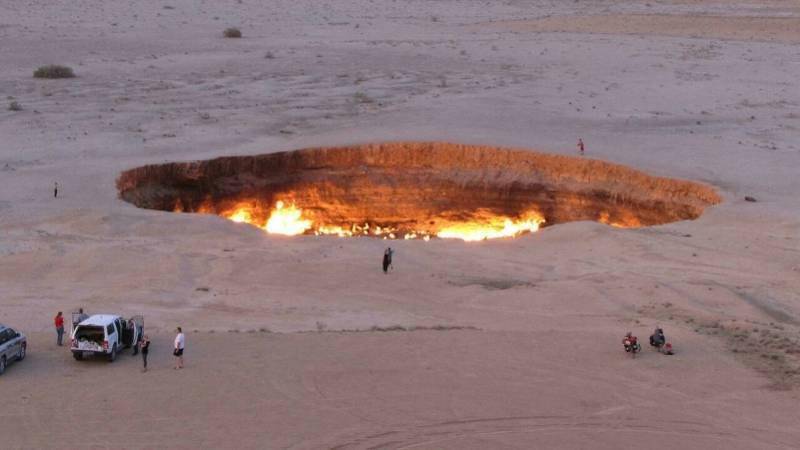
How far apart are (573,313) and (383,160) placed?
42.9 feet

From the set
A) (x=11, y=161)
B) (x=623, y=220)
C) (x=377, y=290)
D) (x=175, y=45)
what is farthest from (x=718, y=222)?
(x=175, y=45)

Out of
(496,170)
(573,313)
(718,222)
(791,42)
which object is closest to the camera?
(573,313)

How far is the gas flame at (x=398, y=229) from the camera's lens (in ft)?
101

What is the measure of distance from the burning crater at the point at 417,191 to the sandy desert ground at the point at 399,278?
83cm

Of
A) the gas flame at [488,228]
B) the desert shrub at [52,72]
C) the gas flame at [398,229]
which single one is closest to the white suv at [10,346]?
the gas flame at [398,229]

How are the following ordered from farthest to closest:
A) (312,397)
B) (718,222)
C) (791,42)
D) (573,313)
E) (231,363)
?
(791,42), (718,222), (573,313), (231,363), (312,397)

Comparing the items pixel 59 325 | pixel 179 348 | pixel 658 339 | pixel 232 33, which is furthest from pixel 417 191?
pixel 232 33

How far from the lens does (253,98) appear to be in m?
40.7

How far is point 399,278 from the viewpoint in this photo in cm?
2227

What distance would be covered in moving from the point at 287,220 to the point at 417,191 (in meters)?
3.72

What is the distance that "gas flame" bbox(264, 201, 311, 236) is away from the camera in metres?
30.7

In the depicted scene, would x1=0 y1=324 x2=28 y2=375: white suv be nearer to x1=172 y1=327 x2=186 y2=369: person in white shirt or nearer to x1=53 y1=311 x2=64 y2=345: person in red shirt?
x1=53 y1=311 x2=64 y2=345: person in red shirt

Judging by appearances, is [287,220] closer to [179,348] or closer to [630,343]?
[179,348]

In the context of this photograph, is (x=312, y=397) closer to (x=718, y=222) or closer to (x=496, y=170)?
(x=718, y=222)
